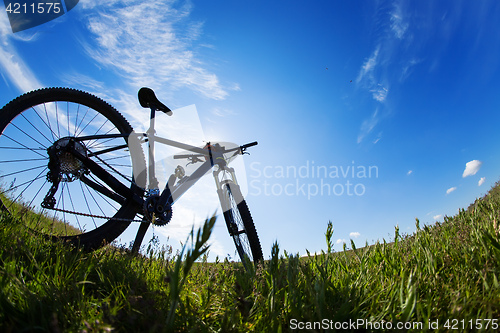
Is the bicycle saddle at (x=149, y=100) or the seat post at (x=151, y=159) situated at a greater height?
the bicycle saddle at (x=149, y=100)

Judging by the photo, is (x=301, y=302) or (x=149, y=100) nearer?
(x=301, y=302)

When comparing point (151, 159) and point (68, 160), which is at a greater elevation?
point (151, 159)

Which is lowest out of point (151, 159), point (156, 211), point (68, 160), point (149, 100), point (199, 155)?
point (156, 211)

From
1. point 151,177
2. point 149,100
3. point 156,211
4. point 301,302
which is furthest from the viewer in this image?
point 149,100

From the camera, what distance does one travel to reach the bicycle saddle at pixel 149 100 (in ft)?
17.7

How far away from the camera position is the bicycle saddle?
→ 5.39 metres

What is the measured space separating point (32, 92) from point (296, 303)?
5166 mm

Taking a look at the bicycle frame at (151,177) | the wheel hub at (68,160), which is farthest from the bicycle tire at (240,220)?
the wheel hub at (68,160)

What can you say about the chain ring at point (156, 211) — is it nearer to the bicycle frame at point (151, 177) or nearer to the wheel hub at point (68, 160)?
the bicycle frame at point (151, 177)

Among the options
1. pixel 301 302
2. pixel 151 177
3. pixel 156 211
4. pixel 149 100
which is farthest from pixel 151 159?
pixel 301 302

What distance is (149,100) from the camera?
5469 mm

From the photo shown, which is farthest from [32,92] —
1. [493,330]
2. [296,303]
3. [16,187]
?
[493,330]

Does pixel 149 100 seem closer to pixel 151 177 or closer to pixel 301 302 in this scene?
pixel 151 177

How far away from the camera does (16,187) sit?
14.8 ft
